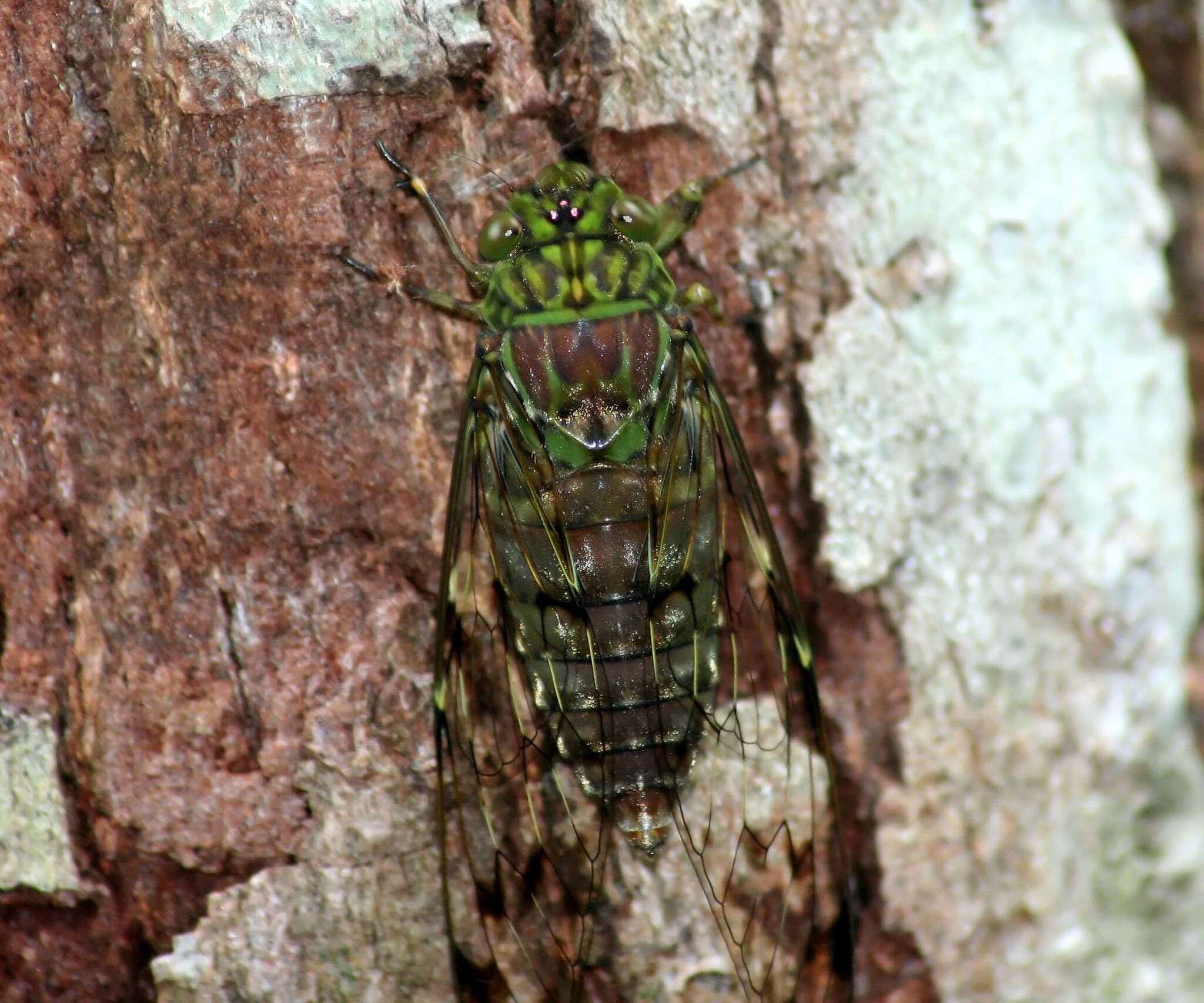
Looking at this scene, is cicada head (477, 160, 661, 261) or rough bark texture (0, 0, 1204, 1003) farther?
cicada head (477, 160, 661, 261)

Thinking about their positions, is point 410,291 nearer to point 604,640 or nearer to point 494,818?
point 604,640

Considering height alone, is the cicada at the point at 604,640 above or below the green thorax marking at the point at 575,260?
below

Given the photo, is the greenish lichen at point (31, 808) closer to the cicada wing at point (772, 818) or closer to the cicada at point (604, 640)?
the cicada at point (604, 640)

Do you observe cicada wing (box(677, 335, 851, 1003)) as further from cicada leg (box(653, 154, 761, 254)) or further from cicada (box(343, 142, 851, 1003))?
cicada leg (box(653, 154, 761, 254))

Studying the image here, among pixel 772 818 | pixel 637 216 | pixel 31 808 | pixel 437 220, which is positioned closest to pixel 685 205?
pixel 637 216

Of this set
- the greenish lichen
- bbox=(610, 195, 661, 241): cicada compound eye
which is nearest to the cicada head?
bbox=(610, 195, 661, 241): cicada compound eye

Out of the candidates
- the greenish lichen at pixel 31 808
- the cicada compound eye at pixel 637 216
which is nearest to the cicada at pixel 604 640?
the cicada compound eye at pixel 637 216
